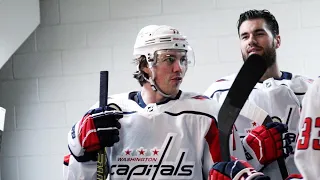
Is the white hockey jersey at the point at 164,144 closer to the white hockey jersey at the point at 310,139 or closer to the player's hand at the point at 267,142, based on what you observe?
the player's hand at the point at 267,142

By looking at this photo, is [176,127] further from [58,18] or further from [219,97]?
[58,18]

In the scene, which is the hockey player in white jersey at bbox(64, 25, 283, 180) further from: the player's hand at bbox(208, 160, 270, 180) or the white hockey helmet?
the player's hand at bbox(208, 160, 270, 180)

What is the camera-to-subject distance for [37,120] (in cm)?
389

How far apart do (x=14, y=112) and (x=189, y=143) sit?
1861 mm

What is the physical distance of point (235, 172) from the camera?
1788mm

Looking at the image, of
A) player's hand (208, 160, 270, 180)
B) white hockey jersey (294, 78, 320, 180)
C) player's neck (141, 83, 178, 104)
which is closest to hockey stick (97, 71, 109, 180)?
player's neck (141, 83, 178, 104)

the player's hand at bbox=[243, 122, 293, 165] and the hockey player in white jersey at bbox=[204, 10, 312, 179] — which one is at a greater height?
the hockey player in white jersey at bbox=[204, 10, 312, 179]

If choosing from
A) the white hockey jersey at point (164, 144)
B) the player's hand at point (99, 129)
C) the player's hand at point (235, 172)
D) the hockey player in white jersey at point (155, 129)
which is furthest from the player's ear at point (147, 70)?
the player's hand at point (235, 172)

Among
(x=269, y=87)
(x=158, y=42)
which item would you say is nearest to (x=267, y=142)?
(x=269, y=87)

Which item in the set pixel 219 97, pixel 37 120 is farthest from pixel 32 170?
pixel 219 97

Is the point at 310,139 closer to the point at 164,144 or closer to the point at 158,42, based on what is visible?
the point at 164,144

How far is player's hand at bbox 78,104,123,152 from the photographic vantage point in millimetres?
Answer: 2252

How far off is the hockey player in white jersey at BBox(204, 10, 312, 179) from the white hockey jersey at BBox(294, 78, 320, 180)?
1131 mm

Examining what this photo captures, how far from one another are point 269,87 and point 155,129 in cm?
66
